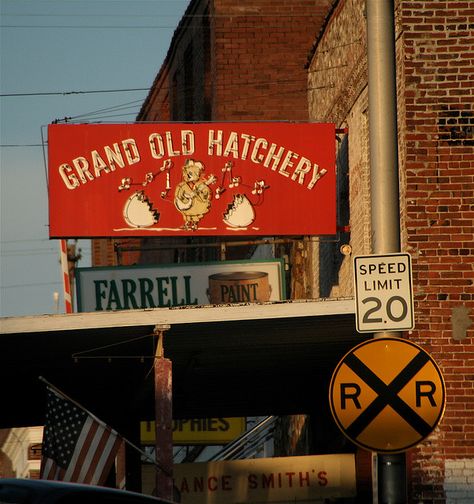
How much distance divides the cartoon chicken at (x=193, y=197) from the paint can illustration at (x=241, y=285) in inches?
41.5

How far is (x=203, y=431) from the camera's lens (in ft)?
107

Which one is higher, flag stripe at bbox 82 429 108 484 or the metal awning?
the metal awning

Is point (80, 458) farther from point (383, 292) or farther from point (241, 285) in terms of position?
point (383, 292)

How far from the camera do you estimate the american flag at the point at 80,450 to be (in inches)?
632

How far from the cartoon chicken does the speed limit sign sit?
10.3 metres

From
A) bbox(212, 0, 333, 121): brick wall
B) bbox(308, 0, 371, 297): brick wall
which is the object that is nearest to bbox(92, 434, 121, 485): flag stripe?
bbox(308, 0, 371, 297): brick wall

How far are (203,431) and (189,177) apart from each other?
41.5 feet

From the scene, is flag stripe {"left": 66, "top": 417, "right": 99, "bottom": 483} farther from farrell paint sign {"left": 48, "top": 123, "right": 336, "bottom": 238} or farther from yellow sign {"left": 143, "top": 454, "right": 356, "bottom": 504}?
farrell paint sign {"left": 48, "top": 123, "right": 336, "bottom": 238}

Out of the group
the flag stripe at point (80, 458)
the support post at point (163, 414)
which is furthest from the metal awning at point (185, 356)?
the flag stripe at point (80, 458)

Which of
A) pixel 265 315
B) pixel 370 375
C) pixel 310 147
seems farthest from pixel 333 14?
pixel 370 375

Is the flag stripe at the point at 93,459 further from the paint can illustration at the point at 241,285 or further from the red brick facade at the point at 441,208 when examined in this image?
→ the paint can illustration at the point at 241,285

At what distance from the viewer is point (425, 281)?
56.1ft

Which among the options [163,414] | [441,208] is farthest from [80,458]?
[441,208]

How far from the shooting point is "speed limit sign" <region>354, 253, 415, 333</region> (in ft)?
34.7
